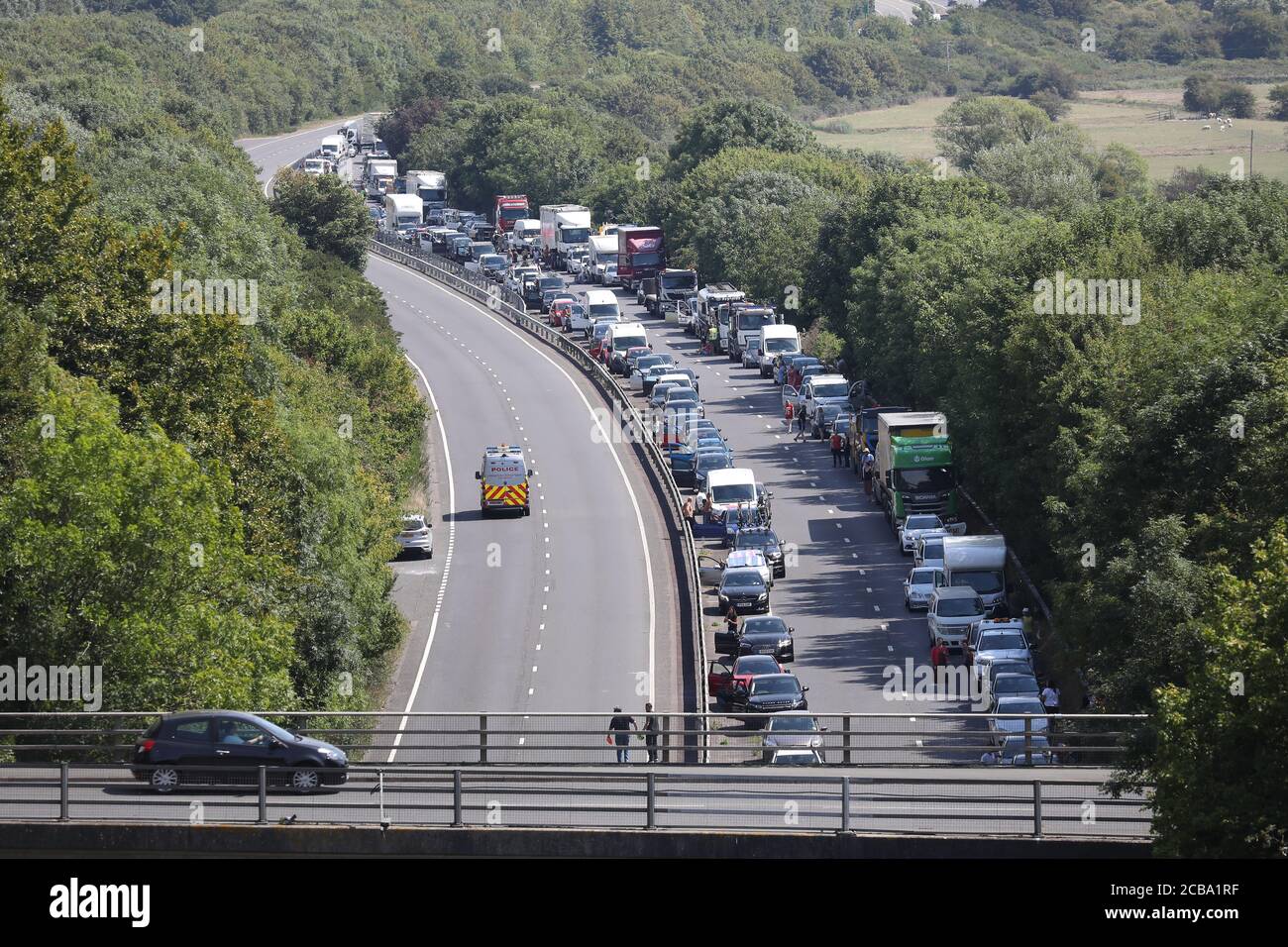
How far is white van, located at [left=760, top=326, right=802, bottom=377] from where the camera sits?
303ft

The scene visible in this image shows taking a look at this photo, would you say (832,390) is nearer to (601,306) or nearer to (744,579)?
(601,306)

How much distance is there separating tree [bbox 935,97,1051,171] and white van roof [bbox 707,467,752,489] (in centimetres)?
11203

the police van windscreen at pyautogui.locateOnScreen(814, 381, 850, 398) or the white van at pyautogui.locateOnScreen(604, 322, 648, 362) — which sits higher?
the white van at pyautogui.locateOnScreen(604, 322, 648, 362)

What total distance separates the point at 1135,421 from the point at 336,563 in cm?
1951

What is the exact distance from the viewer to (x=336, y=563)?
51062 mm

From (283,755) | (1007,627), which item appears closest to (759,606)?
(1007,627)

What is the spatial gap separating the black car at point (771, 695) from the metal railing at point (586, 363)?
969 millimetres

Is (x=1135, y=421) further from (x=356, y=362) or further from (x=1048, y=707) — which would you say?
(x=356, y=362)

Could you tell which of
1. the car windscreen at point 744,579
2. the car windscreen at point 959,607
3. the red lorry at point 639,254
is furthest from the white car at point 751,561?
the red lorry at point 639,254

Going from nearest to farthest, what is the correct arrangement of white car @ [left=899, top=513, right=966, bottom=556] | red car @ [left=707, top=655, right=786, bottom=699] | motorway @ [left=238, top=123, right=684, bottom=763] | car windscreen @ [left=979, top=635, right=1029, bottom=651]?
red car @ [left=707, top=655, right=786, bottom=699] → car windscreen @ [left=979, top=635, right=1029, bottom=651] → motorway @ [left=238, top=123, right=684, bottom=763] → white car @ [left=899, top=513, right=966, bottom=556]

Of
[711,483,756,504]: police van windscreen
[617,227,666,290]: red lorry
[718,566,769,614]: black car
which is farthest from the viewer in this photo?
[617,227,666,290]: red lorry

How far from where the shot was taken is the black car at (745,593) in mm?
56719

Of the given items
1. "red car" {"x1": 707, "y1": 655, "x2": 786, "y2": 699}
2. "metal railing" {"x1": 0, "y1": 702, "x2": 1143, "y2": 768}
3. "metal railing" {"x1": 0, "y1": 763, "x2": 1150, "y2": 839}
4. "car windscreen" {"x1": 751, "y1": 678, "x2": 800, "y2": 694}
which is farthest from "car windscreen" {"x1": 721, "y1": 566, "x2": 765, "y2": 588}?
"metal railing" {"x1": 0, "y1": 763, "x2": 1150, "y2": 839}

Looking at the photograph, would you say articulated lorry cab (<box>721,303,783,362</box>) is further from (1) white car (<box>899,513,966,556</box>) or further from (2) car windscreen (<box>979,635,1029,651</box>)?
(2) car windscreen (<box>979,635,1029,651</box>)
